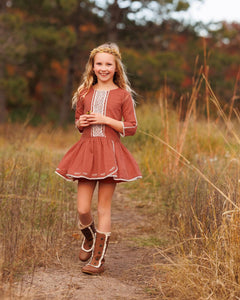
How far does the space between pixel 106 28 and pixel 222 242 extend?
13.0 meters

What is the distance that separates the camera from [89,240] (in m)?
3.05

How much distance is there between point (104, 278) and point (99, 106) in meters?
1.05

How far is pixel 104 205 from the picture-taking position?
2.89m

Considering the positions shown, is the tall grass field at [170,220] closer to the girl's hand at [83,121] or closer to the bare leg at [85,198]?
the bare leg at [85,198]

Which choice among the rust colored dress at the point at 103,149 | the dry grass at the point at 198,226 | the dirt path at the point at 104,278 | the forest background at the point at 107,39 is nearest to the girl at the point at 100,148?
the rust colored dress at the point at 103,149

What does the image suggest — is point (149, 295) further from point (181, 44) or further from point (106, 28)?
point (181, 44)

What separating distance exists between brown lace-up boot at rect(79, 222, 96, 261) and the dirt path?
0.24 feet

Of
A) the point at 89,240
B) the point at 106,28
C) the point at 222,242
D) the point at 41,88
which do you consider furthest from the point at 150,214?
the point at 41,88

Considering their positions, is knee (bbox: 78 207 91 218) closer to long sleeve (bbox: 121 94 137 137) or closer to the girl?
the girl

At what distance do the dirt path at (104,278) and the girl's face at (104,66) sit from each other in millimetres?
1201

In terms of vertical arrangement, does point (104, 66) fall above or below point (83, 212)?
above

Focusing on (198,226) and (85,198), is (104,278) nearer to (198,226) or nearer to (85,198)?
(85,198)

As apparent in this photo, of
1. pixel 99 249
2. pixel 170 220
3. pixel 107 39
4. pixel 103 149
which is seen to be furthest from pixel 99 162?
pixel 107 39

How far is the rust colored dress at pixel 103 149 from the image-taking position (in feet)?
9.09
